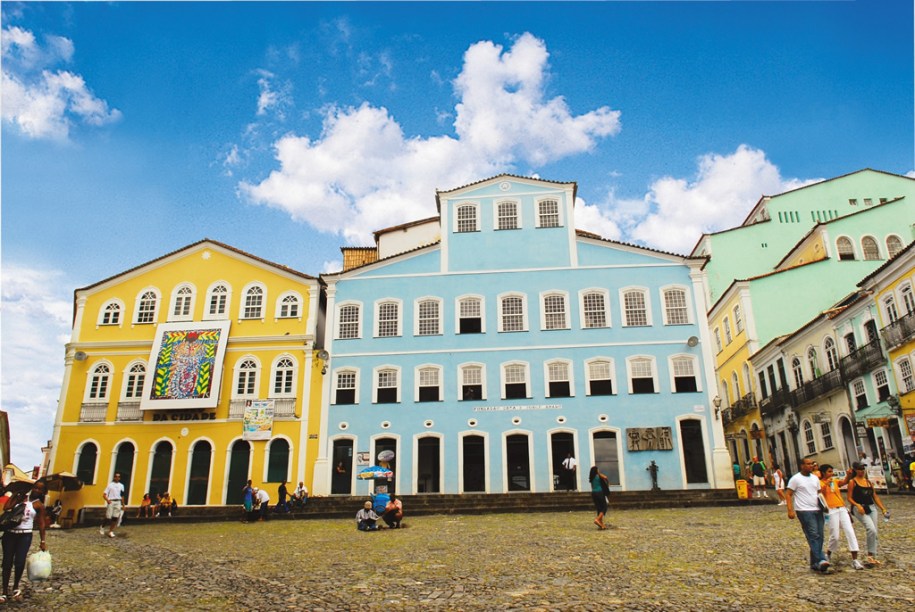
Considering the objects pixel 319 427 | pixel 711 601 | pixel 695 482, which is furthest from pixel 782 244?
pixel 711 601

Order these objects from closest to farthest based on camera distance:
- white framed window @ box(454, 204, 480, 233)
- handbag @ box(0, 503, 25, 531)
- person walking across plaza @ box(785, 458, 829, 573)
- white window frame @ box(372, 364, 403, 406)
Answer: handbag @ box(0, 503, 25, 531)
person walking across plaza @ box(785, 458, 829, 573)
white window frame @ box(372, 364, 403, 406)
white framed window @ box(454, 204, 480, 233)

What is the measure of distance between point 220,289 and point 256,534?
1648 cm

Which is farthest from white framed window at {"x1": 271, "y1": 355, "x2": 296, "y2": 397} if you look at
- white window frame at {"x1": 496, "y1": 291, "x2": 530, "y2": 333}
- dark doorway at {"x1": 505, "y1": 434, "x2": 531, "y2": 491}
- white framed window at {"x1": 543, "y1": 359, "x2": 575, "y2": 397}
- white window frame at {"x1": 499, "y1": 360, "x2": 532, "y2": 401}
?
white framed window at {"x1": 543, "y1": 359, "x2": 575, "y2": 397}

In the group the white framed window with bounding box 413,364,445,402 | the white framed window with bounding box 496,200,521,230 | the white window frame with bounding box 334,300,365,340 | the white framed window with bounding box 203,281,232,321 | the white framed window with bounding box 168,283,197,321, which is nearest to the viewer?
the white framed window with bounding box 413,364,445,402

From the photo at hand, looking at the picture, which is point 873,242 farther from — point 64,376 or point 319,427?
point 64,376

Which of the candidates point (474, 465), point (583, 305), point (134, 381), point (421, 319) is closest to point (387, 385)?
point (421, 319)

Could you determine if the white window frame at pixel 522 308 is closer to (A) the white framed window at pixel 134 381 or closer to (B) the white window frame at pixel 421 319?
(B) the white window frame at pixel 421 319

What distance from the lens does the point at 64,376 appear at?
31344mm

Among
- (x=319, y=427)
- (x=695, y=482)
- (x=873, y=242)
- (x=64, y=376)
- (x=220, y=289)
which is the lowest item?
(x=695, y=482)

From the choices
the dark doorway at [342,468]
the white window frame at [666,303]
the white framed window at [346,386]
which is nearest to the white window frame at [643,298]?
the white window frame at [666,303]

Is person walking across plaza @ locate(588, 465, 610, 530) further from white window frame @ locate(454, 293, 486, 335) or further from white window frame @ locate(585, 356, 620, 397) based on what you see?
white window frame @ locate(454, 293, 486, 335)

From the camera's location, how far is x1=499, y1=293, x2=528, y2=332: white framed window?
3059cm

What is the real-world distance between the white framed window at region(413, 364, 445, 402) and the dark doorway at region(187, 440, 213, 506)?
9.23 meters

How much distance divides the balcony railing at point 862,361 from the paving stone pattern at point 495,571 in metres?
11.5
